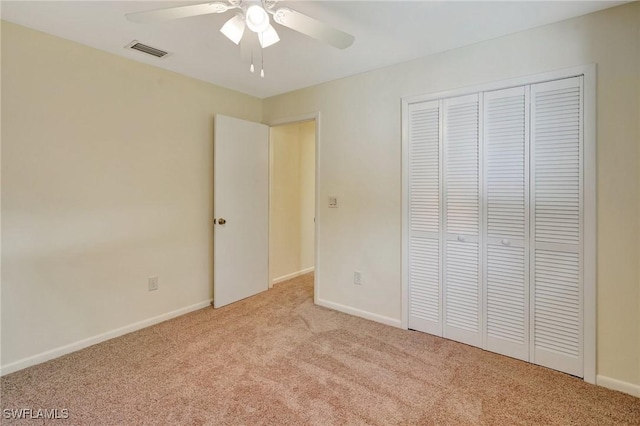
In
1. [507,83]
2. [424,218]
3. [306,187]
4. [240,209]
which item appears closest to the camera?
[507,83]

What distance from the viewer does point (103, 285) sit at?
2.50m

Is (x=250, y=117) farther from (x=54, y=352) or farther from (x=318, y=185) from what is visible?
(x=54, y=352)

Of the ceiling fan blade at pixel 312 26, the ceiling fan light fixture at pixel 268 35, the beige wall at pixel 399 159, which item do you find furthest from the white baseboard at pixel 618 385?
the ceiling fan light fixture at pixel 268 35

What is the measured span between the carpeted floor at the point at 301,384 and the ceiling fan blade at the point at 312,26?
6.42ft

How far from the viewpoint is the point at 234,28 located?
1.63 m

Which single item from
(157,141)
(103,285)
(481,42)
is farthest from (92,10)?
(481,42)

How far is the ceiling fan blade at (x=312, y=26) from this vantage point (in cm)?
150

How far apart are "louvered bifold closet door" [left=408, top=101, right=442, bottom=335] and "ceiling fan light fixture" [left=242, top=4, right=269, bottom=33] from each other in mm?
1504

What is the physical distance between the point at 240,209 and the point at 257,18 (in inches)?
85.7

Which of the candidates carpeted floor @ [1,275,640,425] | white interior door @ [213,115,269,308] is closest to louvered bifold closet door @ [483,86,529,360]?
carpeted floor @ [1,275,640,425]

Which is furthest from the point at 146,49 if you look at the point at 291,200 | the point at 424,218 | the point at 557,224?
the point at 557,224

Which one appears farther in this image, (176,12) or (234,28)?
(234,28)

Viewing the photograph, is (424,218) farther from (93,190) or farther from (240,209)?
(93,190)

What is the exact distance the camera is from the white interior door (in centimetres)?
320
